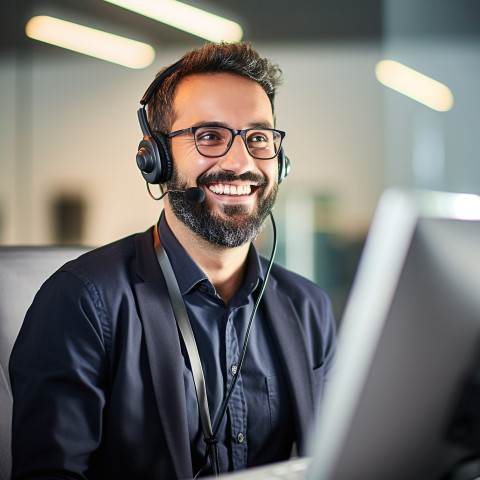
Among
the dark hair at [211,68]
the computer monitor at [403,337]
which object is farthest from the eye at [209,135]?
the computer monitor at [403,337]

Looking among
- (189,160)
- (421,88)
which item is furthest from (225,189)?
(421,88)

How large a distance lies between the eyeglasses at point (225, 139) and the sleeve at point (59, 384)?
0.44 m

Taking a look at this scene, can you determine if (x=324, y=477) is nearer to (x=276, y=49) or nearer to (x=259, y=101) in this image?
(x=259, y=101)

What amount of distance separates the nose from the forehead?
4cm

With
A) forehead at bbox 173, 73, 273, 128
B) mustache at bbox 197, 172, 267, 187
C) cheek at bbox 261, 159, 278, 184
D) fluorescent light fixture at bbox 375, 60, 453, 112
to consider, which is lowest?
mustache at bbox 197, 172, 267, 187

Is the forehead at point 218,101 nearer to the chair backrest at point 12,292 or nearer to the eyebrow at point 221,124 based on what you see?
the eyebrow at point 221,124

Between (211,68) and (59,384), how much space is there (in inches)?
32.2

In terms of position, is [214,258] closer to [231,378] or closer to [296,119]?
[231,378]

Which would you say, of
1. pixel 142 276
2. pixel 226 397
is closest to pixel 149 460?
pixel 226 397

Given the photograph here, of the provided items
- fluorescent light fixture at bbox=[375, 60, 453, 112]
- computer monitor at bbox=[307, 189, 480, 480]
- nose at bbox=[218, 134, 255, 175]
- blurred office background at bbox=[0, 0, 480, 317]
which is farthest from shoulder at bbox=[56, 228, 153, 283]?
fluorescent light fixture at bbox=[375, 60, 453, 112]

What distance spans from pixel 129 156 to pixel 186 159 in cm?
200

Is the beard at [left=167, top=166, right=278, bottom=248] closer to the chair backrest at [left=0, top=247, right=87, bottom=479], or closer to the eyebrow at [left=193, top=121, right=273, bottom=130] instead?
the eyebrow at [left=193, top=121, right=273, bottom=130]

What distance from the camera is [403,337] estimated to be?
452mm

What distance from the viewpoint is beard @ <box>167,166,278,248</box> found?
129 centimetres
